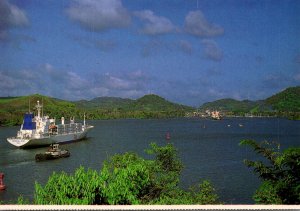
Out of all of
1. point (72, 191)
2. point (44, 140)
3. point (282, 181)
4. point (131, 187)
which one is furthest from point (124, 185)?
point (44, 140)

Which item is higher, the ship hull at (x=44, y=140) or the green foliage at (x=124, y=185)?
the green foliage at (x=124, y=185)

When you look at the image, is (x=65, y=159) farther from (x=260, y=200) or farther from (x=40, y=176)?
(x=260, y=200)

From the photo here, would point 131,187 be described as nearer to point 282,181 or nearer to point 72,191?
point 72,191

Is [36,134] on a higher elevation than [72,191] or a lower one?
lower

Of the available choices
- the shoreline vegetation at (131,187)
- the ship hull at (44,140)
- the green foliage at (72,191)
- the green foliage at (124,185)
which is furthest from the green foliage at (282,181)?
the ship hull at (44,140)

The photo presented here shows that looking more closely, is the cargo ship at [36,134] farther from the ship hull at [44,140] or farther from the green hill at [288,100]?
the green hill at [288,100]

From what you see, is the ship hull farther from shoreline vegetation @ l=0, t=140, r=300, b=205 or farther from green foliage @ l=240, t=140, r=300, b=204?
green foliage @ l=240, t=140, r=300, b=204

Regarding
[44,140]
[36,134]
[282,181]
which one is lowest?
[44,140]

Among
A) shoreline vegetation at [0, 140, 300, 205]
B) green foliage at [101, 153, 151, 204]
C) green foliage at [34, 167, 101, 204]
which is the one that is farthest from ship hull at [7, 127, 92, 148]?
green foliage at [34, 167, 101, 204]

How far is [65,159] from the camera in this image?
40.1 m

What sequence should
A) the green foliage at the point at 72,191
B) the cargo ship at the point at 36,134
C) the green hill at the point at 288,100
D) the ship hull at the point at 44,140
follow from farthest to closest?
the green hill at the point at 288,100 → the cargo ship at the point at 36,134 → the ship hull at the point at 44,140 → the green foliage at the point at 72,191

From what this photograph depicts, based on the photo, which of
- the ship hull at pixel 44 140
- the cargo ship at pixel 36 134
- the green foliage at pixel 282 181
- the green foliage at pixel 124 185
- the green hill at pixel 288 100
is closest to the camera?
the green foliage at pixel 124 185

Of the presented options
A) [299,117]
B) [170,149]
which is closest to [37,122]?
[170,149]

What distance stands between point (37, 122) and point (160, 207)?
168 feet
